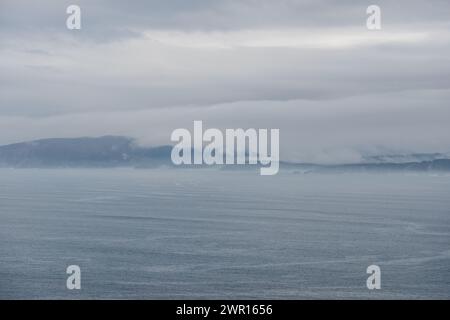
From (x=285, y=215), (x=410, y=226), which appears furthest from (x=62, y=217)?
(x=410, y=226)

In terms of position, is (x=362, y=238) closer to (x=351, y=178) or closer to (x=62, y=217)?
(x=62, y=217)

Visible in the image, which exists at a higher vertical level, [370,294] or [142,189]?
[142,189]

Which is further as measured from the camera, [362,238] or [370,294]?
[362,238]
